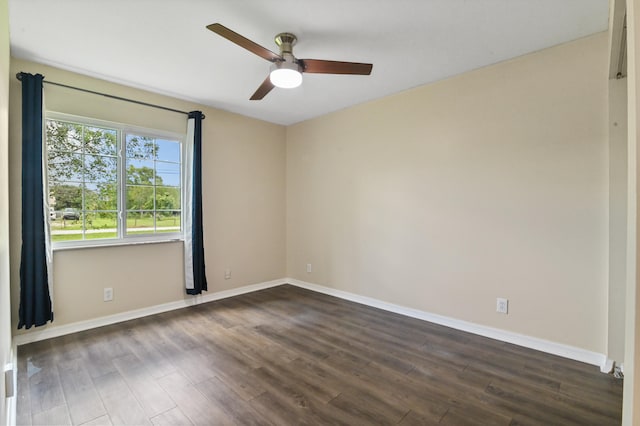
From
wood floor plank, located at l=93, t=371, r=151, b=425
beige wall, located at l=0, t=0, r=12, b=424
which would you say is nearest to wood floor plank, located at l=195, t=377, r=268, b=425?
wood floor plank, located at l=93, t=371, r=151, b=425

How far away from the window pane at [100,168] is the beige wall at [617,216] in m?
4.57

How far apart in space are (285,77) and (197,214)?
216 centimetres

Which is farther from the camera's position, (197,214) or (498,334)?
(197,214)

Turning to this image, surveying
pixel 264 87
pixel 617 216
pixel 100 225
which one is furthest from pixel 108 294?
pixel 617 216

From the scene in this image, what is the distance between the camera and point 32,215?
8.54 ft

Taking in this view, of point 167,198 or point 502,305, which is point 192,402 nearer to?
point 167,198

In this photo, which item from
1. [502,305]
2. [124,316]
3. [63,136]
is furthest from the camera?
[124,316]

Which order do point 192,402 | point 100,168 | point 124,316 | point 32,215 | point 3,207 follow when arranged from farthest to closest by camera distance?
point 124,316 < point 100,168 < point 32,215 < point 192,402 < point 3,207

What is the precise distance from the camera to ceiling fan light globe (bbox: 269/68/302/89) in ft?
7.45

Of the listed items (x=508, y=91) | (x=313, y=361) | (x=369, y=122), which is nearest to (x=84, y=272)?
(x=313, y=361)

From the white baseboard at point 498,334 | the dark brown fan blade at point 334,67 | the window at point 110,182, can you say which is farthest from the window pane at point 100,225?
the white baseboard at point 498,334

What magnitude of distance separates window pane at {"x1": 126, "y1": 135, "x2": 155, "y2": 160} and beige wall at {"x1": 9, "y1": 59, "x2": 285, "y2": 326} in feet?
0.59

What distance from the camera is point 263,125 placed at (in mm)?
4625

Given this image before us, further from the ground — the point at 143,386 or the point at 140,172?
the point at 140,172
